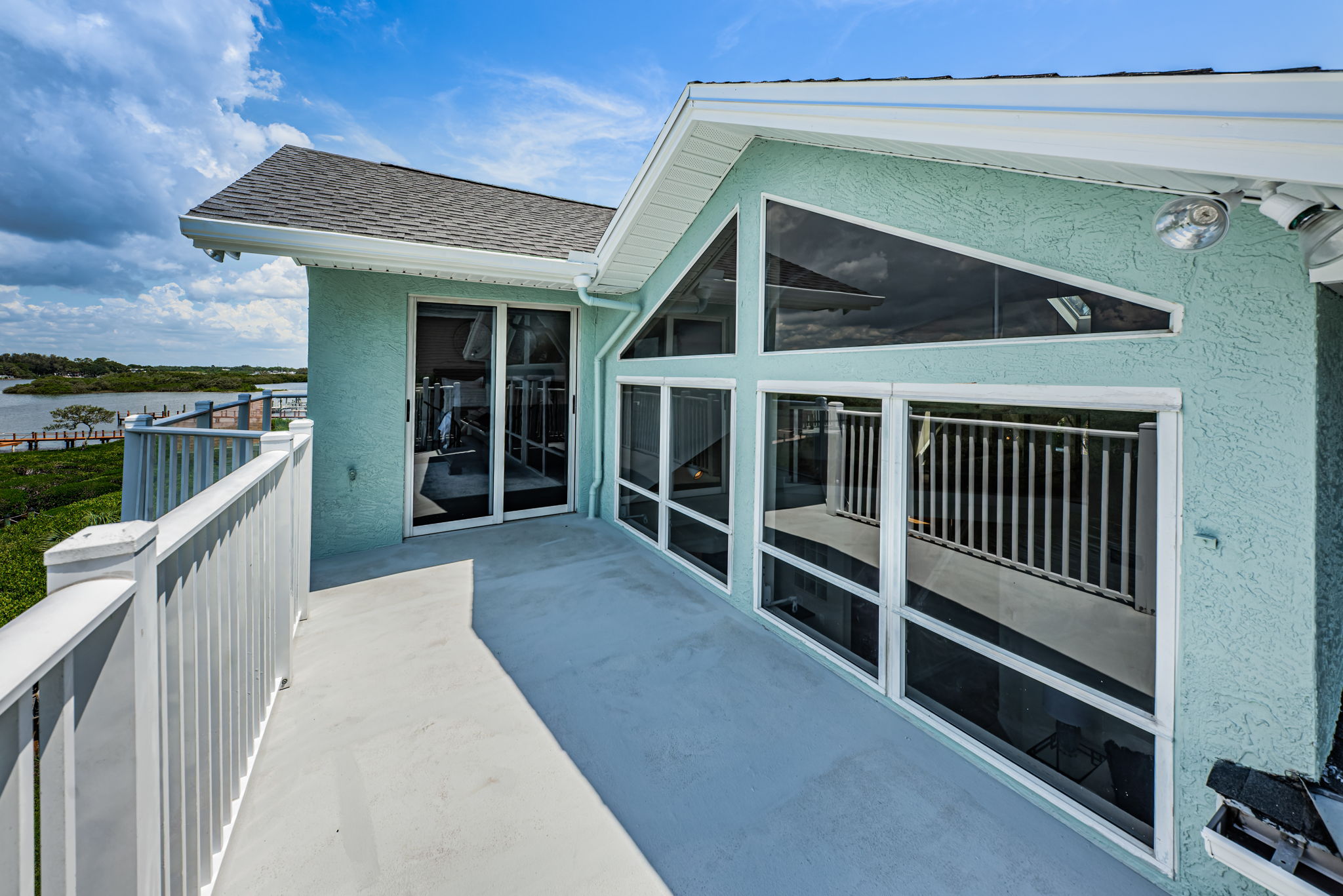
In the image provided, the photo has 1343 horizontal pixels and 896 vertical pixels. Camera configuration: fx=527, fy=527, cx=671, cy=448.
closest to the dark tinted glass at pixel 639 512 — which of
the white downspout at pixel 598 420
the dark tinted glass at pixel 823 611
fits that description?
the white downspout at pixel 598 420

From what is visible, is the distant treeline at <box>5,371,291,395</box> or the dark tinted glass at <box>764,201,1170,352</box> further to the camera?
the distant treeline at <box>5,371,291,395</box>

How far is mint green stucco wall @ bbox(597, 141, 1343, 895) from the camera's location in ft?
6.24

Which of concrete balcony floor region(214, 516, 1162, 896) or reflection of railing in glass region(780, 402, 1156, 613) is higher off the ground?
reflection of railing in glass region(780, 402, 1156, 613)

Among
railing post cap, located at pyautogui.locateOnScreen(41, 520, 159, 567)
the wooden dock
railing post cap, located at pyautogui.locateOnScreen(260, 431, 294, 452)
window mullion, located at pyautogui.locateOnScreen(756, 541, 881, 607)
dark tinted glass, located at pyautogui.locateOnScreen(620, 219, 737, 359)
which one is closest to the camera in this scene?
railing post cap, located at pyautogui.locateOnScreen(41, 520, 159, 567)

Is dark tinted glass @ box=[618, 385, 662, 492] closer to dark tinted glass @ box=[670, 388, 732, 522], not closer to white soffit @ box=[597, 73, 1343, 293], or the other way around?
dark tinted glass @ box=[670, 388, 732, 522]

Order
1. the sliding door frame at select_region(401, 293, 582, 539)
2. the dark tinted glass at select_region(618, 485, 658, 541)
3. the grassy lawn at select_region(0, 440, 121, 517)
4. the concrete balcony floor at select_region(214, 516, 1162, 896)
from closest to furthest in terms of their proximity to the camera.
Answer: the concrete balcony floor at select_region(214, 516, 1162, 896), the dark tinted glass at select_region(618, 485, 658, 541), the sliding door frame at select_region(401, 293, 582, 539), the grassy lawn at select_region(0, 440, 121, 517)

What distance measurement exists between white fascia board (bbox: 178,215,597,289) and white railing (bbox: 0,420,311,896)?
12.1 feet

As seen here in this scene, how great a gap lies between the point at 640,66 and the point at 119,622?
10710 millimetres

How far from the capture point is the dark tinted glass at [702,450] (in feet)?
17.1

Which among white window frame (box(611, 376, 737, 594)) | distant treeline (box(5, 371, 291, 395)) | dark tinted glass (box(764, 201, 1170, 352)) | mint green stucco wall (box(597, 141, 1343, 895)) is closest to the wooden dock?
distant treeline (box(5, 371, 291, 395))

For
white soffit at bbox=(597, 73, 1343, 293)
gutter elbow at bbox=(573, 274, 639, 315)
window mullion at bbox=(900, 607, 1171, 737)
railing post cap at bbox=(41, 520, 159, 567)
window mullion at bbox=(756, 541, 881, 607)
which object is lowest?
window mullion at bbox=(900, 607, 1171, 737)

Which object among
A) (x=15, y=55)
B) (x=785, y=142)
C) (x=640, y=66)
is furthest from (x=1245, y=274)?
(x=15, y=55)

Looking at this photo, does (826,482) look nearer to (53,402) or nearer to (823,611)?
(823,611)

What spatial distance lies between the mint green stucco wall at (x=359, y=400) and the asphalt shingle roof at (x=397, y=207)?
0.68 meters
